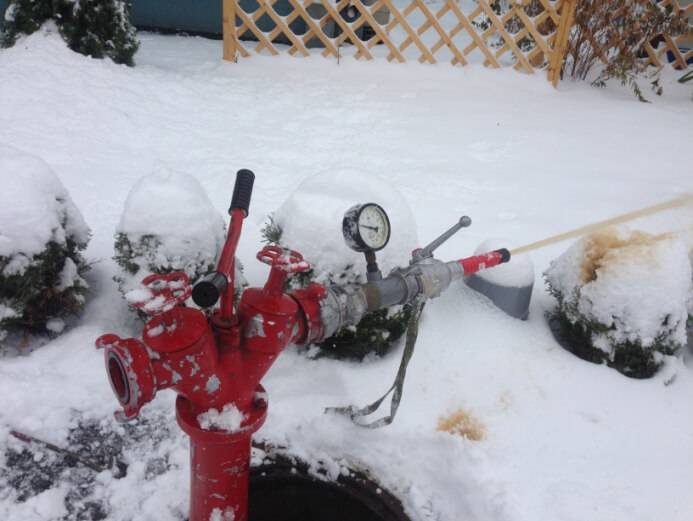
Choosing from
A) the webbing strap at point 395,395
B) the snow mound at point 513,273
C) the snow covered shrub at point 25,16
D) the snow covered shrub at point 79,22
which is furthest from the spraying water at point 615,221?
the snow covered shrub at point 25,16

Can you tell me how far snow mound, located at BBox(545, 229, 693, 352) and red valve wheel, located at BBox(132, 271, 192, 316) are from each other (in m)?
1.28

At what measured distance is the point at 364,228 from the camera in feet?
3.95

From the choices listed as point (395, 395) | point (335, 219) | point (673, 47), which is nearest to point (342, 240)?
point (335, 219)

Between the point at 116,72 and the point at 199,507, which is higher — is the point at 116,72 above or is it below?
above

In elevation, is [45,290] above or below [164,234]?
below

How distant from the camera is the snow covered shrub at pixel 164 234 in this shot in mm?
1479

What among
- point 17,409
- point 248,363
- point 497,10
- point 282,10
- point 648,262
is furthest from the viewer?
point 282,10

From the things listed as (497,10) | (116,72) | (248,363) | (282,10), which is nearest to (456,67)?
(497,10)

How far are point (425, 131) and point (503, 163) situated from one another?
588 mm

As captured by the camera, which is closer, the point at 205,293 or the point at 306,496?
the point at 205,293

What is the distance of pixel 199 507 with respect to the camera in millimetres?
1078

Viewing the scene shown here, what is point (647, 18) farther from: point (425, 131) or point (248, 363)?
point (248, 363)

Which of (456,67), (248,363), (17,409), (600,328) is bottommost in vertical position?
(17,409)

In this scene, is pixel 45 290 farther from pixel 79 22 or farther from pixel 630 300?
pixel 79 22
